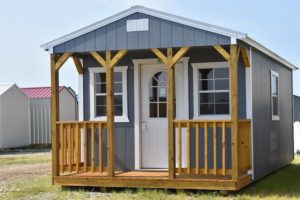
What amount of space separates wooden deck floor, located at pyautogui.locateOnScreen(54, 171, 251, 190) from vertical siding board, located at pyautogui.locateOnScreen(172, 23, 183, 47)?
2.47 meters

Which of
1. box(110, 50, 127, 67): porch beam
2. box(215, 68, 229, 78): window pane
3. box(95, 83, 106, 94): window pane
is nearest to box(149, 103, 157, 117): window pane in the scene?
box(95, 83, 106, 94): window pane

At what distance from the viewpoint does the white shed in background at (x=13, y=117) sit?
90.6 feet

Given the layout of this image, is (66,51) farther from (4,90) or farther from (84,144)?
(4,90)

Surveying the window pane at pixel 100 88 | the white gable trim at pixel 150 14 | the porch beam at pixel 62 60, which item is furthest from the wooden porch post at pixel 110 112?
the window pane at pixel 100 88

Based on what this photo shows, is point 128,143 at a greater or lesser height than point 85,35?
lesser

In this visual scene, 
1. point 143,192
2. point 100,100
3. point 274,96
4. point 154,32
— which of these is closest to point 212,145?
point 143,192

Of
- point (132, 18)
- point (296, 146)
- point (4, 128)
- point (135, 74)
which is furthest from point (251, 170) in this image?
point (4, 128)

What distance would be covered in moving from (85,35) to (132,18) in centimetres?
100

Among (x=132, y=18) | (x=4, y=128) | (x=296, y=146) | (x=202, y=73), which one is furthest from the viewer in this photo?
(x=4, y=128)

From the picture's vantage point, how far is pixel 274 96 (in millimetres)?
14750

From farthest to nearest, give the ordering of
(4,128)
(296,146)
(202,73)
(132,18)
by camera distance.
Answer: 1. (4,128)
2. (296,146)
3. (202,73)
4. (132,18)

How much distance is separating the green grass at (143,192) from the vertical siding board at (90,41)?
276cm

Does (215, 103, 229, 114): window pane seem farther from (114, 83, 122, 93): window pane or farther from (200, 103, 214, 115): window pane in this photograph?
(114, 83, 122, 93): window pane

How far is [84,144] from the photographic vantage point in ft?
38.2
